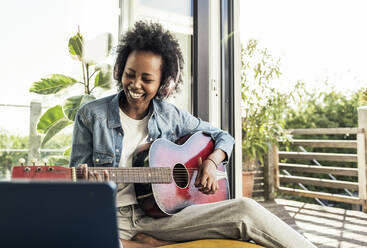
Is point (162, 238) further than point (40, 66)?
No

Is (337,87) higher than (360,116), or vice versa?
(337,87)

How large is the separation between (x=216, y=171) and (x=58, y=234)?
1.15 meters

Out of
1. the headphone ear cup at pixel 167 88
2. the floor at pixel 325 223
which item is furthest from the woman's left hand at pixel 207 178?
the floor at pixel 325 223

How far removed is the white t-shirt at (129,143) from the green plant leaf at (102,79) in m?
0.76

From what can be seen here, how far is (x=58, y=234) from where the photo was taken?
621mm

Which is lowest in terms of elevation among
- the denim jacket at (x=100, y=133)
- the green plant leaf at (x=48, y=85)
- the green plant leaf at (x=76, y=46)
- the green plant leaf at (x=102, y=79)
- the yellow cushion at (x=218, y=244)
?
the yellow cushion at (x=218, y=244)

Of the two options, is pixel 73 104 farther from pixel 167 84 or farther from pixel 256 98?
pixel 256 98

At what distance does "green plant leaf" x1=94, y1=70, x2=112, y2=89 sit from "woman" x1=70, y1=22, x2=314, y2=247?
60cm

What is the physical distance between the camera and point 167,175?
4.69ft

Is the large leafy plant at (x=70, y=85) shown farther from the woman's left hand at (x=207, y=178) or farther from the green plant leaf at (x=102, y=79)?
the woman's left hand at (x=207, y=178)

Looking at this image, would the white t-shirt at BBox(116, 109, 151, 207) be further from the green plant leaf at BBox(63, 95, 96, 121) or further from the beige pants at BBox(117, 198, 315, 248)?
the green plant leaf at BBox(63, 95, 96, 121)

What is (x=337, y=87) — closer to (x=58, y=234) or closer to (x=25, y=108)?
(x=25, y=108)

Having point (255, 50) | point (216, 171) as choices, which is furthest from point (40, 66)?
point (255, 50)

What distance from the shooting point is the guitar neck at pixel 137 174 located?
122 cm
